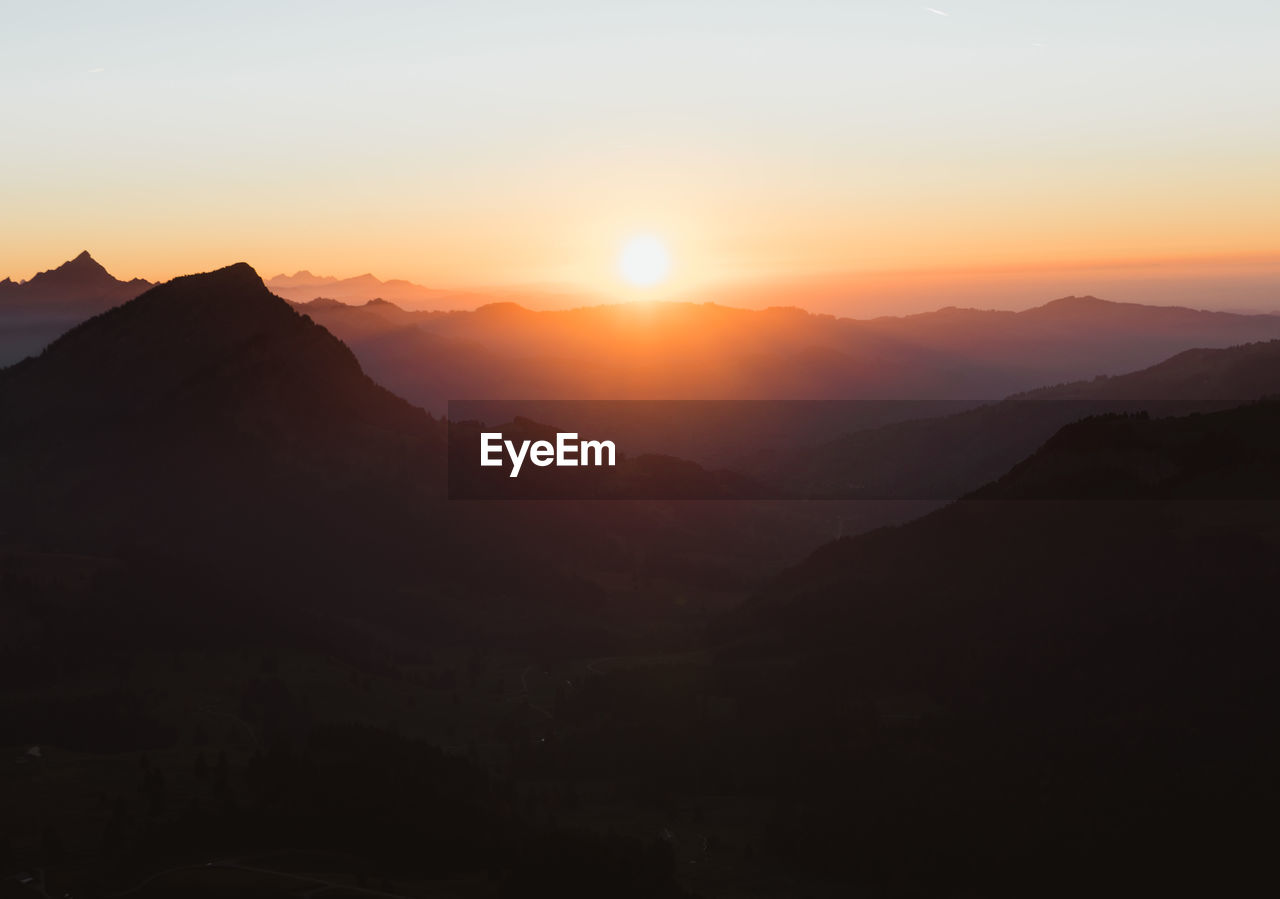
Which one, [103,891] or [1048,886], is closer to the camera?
[103,891]

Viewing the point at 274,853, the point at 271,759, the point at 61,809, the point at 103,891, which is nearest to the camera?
the point at 103,891

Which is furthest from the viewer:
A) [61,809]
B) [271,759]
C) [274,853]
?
[271,759]

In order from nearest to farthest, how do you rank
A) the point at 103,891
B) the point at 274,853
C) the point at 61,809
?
the point at 103,891 < the point at 274,853 < the point at 61,809

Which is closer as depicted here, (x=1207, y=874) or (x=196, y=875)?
(x=196, y=875)

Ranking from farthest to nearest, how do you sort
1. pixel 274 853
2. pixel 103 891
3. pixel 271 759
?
pixel 271 759, pixel 274 853, pixel 103 891

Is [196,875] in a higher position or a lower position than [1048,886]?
higher

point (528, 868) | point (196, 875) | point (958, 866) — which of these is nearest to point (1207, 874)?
point (958, 866)

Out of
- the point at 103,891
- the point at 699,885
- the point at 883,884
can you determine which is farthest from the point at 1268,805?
Answer: the point at 103,891

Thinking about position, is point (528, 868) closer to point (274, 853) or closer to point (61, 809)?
point (274, 853)

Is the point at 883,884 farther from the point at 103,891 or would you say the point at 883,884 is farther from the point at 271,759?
the point at 103,891
